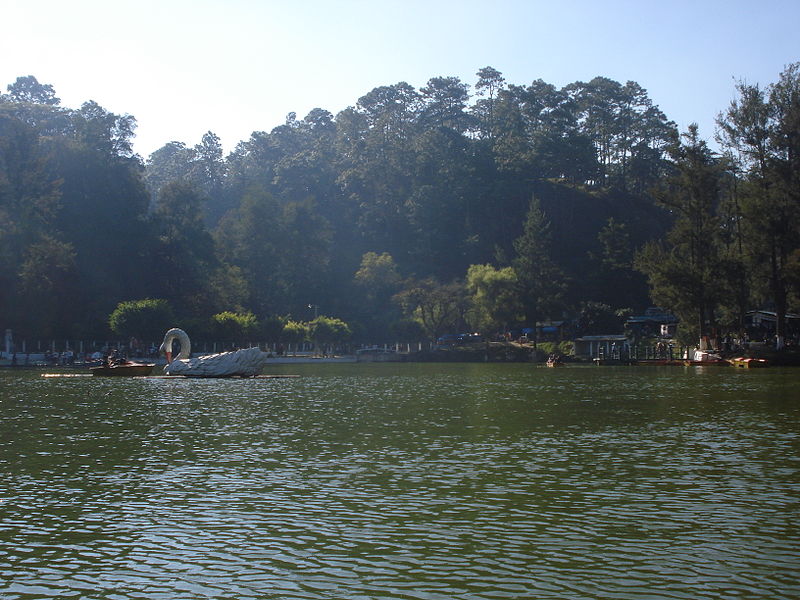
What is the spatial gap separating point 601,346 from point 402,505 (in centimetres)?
8679

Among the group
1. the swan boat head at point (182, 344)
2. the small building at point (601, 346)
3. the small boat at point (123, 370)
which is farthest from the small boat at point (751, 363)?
the small boat at point (123, 370)

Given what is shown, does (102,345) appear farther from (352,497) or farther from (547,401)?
(352,497)

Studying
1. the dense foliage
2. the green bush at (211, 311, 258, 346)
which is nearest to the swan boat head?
the dense foliage

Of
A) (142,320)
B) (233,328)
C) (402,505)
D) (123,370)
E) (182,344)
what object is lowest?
(402,505)

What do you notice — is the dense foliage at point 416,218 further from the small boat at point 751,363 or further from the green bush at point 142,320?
the small boat at point 751,363

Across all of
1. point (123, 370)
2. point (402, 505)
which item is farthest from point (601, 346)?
point (402, 505)

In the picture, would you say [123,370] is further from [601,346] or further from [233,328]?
[601,346]

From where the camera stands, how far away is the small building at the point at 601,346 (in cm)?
9542

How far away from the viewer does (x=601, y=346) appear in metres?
100

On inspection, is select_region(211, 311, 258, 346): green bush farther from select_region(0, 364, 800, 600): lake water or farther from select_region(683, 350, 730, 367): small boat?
select_region(0, 364, 800, 600): lake water

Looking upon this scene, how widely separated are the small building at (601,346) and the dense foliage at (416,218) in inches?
382

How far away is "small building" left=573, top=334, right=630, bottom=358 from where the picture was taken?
95419 millimetres

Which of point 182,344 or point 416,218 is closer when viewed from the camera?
point 182,344

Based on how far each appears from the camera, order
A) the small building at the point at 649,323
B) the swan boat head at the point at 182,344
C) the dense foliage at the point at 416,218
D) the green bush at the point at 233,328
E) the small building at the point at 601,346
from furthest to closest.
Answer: the small building at the point at 649,323 < the green bush at the point at 233,328 < the small building at the point at 601,346 < the dense foliage at the point at 416,218 < the swan boat head at the point at 182,344
